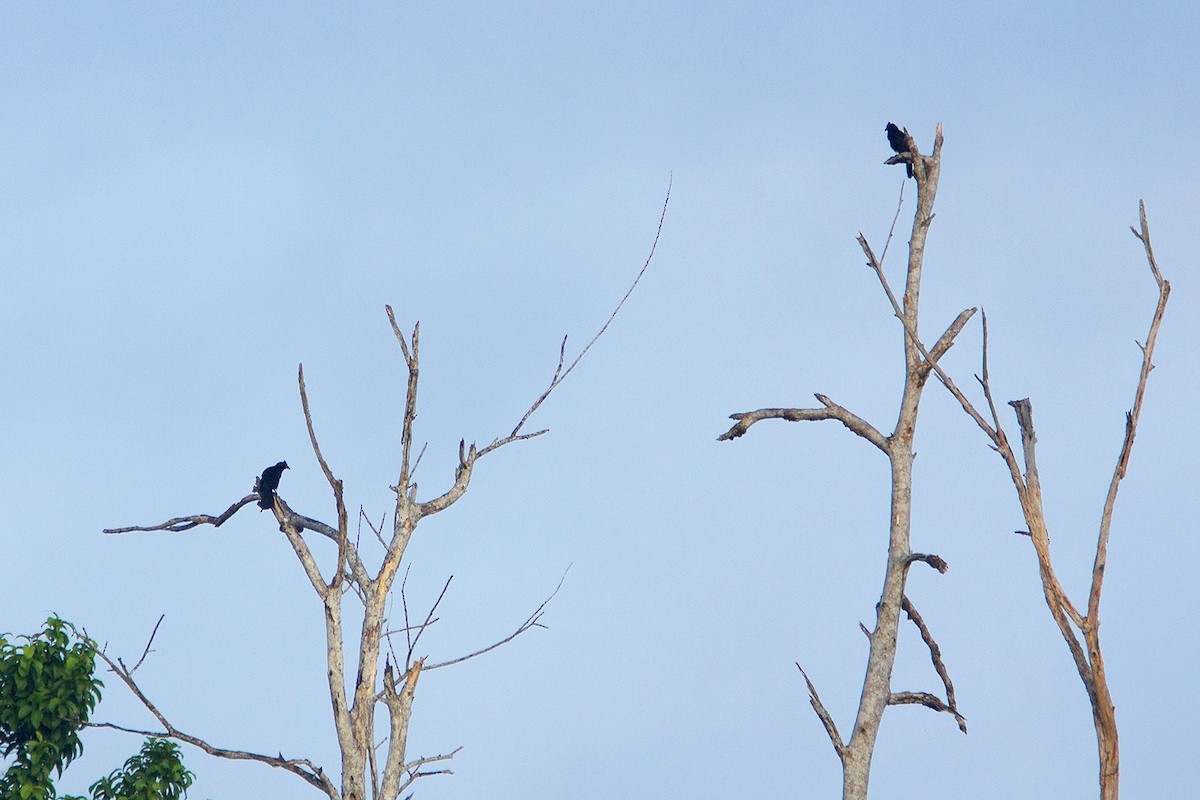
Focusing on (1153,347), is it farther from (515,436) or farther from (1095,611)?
(515,436)

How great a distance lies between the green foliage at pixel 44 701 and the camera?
1068 centimetres

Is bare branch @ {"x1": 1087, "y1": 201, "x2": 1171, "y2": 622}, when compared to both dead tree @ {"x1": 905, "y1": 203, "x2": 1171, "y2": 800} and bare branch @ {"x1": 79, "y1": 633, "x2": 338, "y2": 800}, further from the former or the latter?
bare branch @ {"x1": 79, "y1": 633, "x2": 338, "y2": 800}

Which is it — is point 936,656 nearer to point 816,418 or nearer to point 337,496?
point 816,418

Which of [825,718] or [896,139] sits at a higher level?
[896,139]

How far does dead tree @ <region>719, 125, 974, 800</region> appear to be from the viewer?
7152 millimetres

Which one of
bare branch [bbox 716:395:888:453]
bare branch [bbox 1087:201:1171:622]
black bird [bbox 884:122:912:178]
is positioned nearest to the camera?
bare branch [bbox 1087:201:1171:622]

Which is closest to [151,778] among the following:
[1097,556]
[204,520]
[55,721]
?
[55,721]

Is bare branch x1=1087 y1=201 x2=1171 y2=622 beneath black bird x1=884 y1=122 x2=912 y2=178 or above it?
beneath

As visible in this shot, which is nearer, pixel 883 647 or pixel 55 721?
pixel 883 647

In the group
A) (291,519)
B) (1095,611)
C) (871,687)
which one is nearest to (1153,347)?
(1095,611)

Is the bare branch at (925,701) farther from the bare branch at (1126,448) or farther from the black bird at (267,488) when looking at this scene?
the black bird at (267,488)

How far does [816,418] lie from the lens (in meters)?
7.70

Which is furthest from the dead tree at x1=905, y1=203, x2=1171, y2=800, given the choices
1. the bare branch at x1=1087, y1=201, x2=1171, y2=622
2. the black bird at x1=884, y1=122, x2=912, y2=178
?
the black bird at x1=884, y1=122, x2=912, y2=178

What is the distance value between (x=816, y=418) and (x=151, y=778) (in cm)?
706
